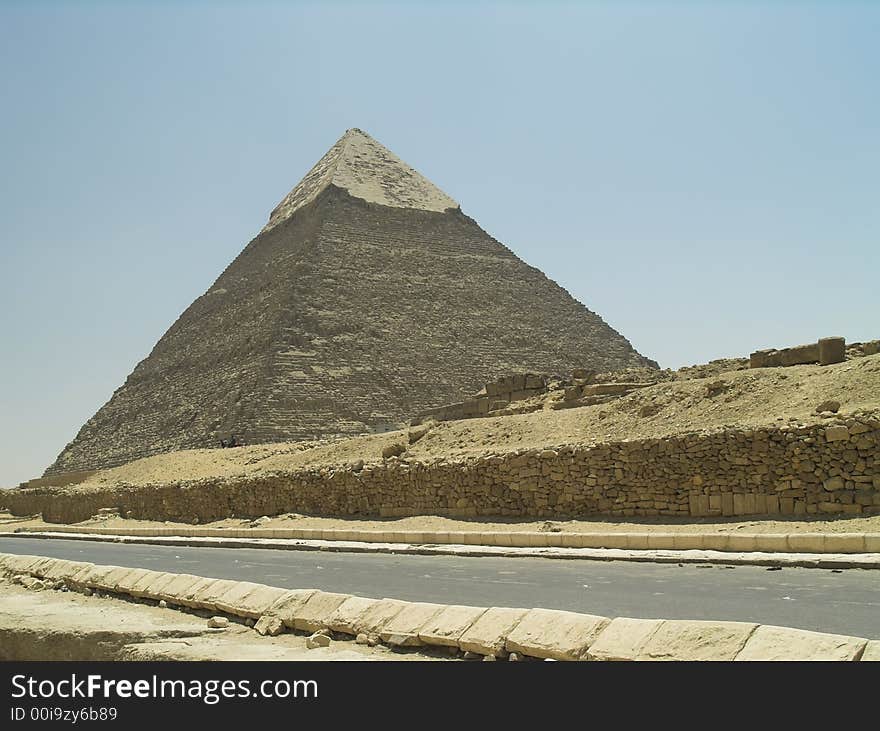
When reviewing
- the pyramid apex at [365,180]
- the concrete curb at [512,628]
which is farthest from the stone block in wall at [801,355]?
the pyramid apex at [365,180]

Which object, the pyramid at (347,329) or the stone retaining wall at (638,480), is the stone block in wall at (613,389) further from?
the pyramid at (347,329)

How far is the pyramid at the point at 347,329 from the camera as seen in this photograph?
203 ft

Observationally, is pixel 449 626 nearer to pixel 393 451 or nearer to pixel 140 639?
pixel 140 639

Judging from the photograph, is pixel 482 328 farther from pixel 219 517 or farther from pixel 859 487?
pixel 859 487

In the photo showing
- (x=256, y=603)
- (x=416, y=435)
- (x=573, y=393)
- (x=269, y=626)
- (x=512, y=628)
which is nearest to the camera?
(x=512, y=628)

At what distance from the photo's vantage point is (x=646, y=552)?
973 centimetres

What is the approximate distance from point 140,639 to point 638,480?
8.50 m

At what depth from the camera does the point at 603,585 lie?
7.57m

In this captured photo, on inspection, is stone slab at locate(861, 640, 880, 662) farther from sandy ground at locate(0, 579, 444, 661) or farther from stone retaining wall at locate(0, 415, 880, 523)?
stone retaining wall at locate(0, 415, 880, 523)

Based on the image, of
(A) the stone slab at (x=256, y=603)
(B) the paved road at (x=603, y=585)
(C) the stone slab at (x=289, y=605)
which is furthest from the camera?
(B) the paved road at (x=603, y=585)

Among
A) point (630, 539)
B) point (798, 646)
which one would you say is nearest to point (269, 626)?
point (798, 646)

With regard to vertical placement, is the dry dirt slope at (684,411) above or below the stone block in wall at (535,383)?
below

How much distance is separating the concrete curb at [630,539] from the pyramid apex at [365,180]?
7252cm

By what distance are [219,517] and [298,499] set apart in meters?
3.96
